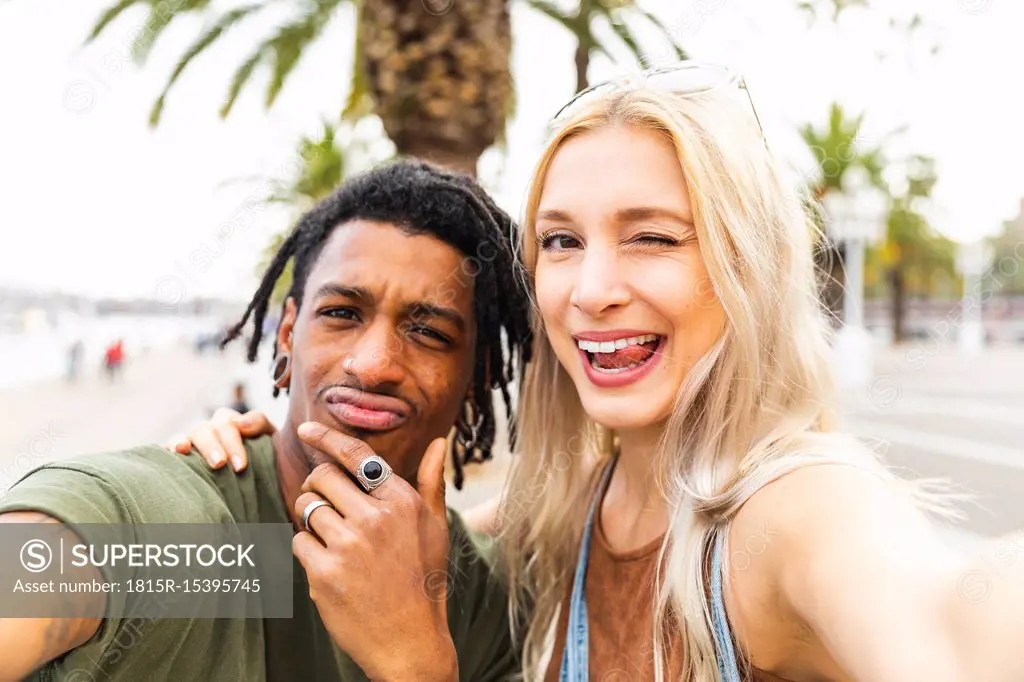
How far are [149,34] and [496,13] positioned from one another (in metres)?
2.76

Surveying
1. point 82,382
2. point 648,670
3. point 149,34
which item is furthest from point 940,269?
point 648,670

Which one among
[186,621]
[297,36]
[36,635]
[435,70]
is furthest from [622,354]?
[297,36]

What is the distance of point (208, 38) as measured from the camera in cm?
678

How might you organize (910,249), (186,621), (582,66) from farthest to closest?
(910,249), (582,66), (186,621)

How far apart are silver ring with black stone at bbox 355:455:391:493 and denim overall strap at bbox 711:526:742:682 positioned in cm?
75

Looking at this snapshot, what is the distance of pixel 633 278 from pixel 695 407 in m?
0.38

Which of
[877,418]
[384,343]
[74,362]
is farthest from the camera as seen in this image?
[74,362]

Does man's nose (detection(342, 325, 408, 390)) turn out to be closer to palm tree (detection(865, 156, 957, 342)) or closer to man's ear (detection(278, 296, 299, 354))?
man's ear (detection(278, 296, 299, 354))

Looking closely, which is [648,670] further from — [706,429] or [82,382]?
[82,382]

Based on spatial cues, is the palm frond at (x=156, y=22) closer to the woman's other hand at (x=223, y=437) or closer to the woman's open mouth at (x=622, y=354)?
the woman's other hand at (x=223, y=437)

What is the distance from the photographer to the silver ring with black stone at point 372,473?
180 cm

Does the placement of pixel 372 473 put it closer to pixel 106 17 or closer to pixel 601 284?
pixel 601 284

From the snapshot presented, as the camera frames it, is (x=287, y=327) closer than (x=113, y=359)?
Yes

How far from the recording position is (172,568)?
164cm
